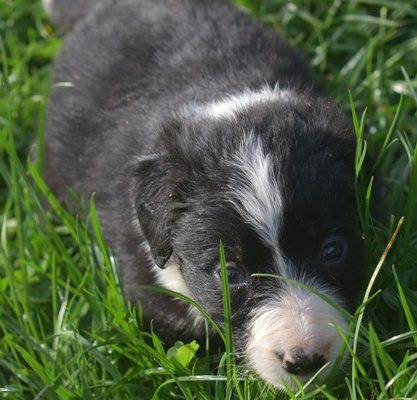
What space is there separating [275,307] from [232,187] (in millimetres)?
520

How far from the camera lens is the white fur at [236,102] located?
12.1ft

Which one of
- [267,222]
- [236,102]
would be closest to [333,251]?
[267,222]

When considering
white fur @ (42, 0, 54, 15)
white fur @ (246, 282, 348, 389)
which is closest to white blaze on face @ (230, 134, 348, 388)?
white fur @ (246, 282, 348, 389)

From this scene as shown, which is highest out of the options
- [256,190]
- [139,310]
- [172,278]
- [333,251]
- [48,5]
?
[256,190]

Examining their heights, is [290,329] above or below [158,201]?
below

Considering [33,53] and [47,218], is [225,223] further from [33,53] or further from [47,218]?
[33,53]

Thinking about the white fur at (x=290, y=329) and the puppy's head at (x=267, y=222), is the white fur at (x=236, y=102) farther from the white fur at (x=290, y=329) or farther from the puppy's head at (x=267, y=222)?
the white fur at (x=290, y=329)

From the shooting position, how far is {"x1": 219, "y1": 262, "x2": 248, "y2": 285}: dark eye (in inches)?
131

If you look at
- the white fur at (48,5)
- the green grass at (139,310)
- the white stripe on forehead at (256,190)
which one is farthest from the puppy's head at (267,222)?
the white fur at (48,5)

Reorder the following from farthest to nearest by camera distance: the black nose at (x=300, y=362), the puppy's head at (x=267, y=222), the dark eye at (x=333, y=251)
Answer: the dark eye at (x=333, y=251)
the puppy's head at (x=267, y=222)
the black nose at (x=300, y=362)

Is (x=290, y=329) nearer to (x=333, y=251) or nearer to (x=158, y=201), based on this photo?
(x=333, y=251)

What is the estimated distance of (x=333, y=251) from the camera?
3.35 metres

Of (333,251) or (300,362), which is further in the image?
(333,251)

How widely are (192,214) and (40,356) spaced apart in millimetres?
1168
